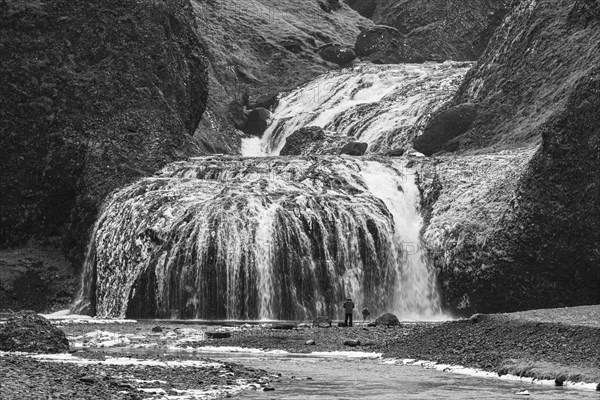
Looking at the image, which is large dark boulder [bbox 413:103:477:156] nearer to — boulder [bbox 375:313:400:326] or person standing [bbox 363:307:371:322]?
person standing [bbox 363:307:371:322]

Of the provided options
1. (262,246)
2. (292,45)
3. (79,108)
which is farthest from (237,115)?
(262,246)

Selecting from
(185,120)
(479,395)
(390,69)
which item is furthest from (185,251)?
(390,69)

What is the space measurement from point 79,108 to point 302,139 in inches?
760

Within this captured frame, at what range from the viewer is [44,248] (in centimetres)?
6569

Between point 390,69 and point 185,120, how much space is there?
1179 inches

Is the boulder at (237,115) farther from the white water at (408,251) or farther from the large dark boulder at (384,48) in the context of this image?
the white water at (408,251)

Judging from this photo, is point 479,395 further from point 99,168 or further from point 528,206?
point 99,168

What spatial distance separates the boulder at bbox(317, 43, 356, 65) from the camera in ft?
401

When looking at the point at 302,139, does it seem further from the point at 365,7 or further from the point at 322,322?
the point at 365,7

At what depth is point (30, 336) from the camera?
32.5 metres

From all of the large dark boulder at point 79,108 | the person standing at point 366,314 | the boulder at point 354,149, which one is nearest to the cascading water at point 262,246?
the person standing at point 366,314

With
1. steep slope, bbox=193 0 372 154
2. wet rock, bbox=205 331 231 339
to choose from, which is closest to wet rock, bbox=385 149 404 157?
steep slope, bbox=193 0 372 154

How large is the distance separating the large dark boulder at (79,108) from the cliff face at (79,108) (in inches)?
2.6

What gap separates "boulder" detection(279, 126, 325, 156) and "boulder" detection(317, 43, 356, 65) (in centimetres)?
3965
